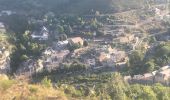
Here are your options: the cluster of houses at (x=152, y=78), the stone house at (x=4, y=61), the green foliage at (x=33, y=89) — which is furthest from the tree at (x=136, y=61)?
the green foliage at (x=33, y=89)

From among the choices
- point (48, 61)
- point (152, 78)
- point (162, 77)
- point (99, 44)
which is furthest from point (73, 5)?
point (162, 77)

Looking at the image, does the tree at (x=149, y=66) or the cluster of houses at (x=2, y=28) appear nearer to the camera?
the tree at (x=149, y=66)

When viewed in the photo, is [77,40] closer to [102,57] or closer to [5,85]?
[102,57]

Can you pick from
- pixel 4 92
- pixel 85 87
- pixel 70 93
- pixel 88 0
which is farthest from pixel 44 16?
pixel 4 92

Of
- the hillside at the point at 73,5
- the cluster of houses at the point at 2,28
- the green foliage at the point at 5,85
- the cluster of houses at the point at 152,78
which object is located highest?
the hillside at the point at 73,5

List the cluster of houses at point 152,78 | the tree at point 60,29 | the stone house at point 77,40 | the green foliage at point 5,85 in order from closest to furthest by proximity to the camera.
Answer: the green foliage at point 5,85 < the cluster of houses at point 152,78 < the stone house at point 77,40 < the tree at point 60,29

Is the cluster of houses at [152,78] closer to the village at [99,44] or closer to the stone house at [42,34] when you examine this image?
the village at [99,44]

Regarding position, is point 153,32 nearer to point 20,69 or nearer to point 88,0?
point 88,0

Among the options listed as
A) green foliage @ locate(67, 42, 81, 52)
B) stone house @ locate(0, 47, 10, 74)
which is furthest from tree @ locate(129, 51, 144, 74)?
stone house @ locate(0, 47, 10, 74)
